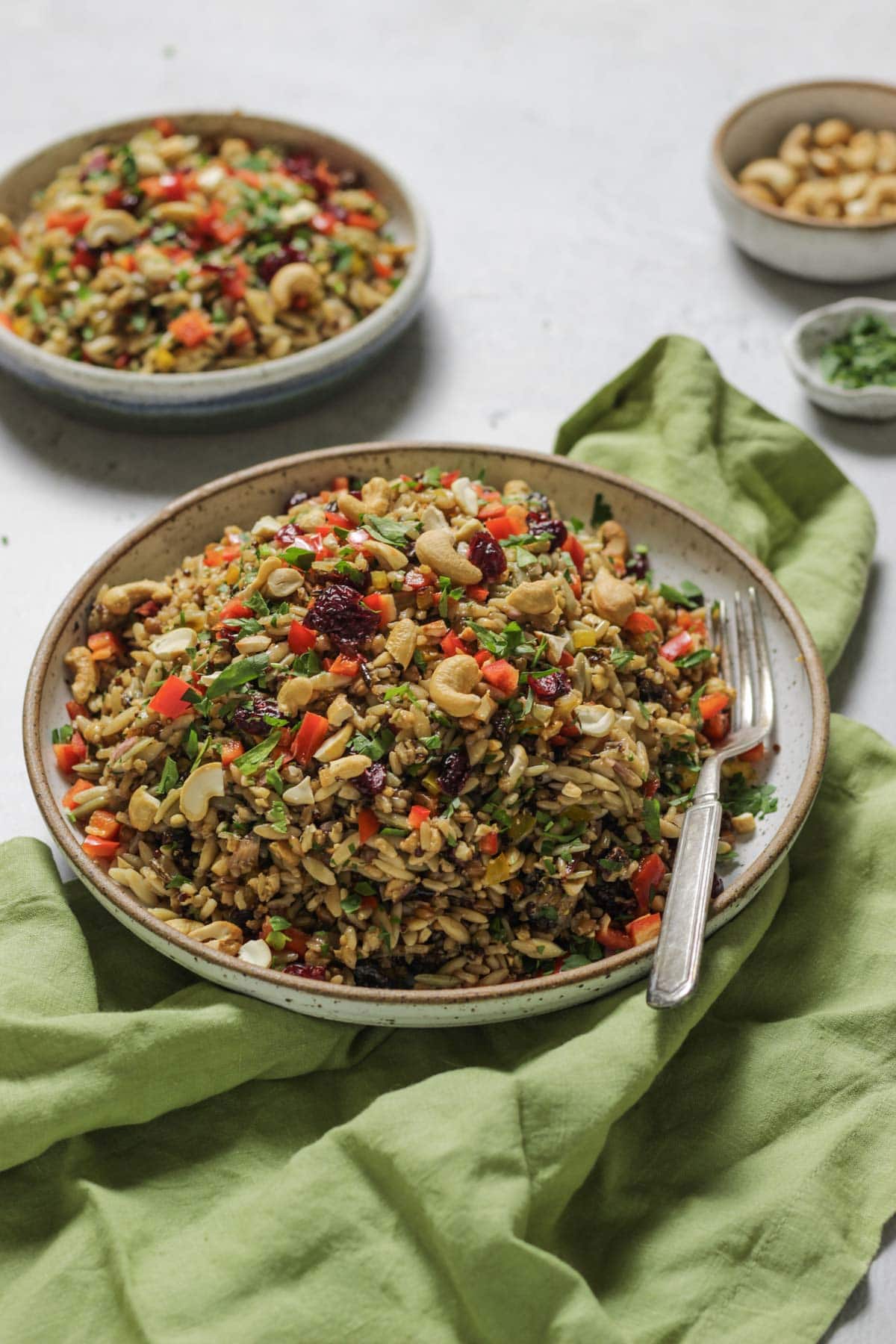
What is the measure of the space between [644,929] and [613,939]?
8 centimetres

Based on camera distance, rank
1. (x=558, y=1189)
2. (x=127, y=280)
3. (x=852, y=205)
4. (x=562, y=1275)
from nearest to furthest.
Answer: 1. (x=562, y=1275)
2. (x=558, y=1189)
3. (x=127, y=280)
4. (x=852, y=205)

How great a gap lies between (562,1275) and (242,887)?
107cm

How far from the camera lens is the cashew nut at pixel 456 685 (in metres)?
2.98

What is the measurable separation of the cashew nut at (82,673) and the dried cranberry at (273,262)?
1.84 m

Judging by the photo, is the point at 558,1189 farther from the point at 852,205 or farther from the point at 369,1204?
the point at 852,205

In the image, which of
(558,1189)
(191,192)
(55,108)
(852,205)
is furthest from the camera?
(55,108)

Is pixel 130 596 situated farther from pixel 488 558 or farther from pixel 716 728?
pixel 716 728

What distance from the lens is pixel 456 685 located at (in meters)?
3.02

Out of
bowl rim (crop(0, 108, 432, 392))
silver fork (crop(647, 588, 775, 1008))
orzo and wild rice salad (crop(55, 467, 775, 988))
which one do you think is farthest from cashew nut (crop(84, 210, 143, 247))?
silver fork (crop(647, 588, 775, 1008))

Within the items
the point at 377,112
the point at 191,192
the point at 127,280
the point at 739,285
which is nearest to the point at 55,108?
the point at 377,112

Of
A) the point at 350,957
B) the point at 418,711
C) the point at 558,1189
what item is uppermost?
the point at 418,711

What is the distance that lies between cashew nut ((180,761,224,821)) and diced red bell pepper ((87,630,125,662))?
0.60 meters

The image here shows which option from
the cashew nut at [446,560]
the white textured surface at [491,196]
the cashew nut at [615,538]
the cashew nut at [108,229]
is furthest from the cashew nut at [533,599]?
the cashew nut at [108,229]

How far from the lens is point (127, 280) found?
466 centimetres
